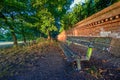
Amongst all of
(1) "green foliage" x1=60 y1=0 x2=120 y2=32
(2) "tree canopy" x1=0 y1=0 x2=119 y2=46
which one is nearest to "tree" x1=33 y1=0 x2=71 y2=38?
(2) "tree canopy" x1=0 y1=0 x2=119 y2=46

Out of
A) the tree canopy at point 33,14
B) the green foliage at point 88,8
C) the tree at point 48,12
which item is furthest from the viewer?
Result: the tree at point 48,12

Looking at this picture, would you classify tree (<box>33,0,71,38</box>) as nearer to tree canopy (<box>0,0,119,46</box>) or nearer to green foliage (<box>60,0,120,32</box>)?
tree canopy (<box>0,0,119,46</box>)

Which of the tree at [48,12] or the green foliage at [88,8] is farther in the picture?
the tree at [48,12]

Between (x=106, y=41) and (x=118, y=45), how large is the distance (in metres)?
1.50

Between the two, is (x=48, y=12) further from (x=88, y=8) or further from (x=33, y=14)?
(x=88, y=8)

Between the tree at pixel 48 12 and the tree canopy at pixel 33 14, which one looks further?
the tree at pixel 48 12

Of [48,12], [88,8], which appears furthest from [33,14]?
[88,8]

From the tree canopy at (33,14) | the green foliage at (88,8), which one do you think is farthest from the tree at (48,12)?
the green foliage at (88,8)

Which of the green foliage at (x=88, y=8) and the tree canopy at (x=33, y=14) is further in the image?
the green foliage at (x=88, y=8)

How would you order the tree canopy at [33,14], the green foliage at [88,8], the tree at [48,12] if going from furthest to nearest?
the tree at [48,12]
the green foliage at [88,8]
the tree canopy at [33,14]

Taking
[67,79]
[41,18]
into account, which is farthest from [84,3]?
[67,79]

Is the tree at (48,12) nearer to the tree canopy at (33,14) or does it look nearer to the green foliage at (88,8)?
the tree canopy at (33,14)

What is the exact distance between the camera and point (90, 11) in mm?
16297

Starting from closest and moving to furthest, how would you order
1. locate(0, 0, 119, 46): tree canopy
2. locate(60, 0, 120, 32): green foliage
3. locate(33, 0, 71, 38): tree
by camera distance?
1. locate(0, 0, 119, 46): tree canopy
2. locate(60, 0, 120, 32): green foliage
3. locate(33, 0, 71, 38): tree
